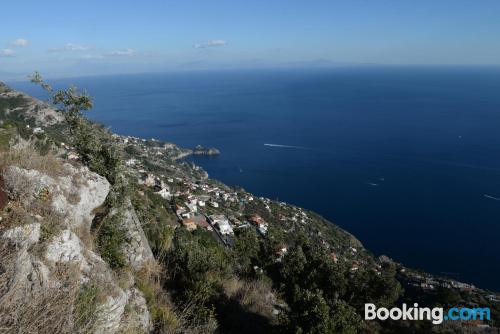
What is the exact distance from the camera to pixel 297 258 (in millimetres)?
11766

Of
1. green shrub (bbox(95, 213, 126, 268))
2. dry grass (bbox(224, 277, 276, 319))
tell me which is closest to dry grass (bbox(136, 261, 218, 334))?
green shrub (bbox(95, 213, 126, 268))

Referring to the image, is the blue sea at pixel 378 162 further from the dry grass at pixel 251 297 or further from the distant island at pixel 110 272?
the dry grass at pixel 251 297

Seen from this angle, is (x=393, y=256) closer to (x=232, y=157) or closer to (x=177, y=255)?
(x=177, y=255)

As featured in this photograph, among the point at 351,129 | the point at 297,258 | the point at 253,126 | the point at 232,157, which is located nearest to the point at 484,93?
the point at 351,129

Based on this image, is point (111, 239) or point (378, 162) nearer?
point (111, 239)

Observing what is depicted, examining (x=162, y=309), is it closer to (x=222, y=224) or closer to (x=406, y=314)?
(x=406, y=314)

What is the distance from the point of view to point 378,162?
212ft

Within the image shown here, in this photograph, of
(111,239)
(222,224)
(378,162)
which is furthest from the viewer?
(378,162)

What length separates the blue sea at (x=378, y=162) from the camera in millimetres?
39969

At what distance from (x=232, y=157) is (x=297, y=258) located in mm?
60336

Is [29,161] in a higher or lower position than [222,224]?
higher

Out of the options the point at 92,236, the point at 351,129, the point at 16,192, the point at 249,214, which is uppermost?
the point at 16,192

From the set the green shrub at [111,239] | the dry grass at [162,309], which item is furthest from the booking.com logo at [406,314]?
the green shrub at [111,239]

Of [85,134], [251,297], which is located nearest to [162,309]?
[251,297]
